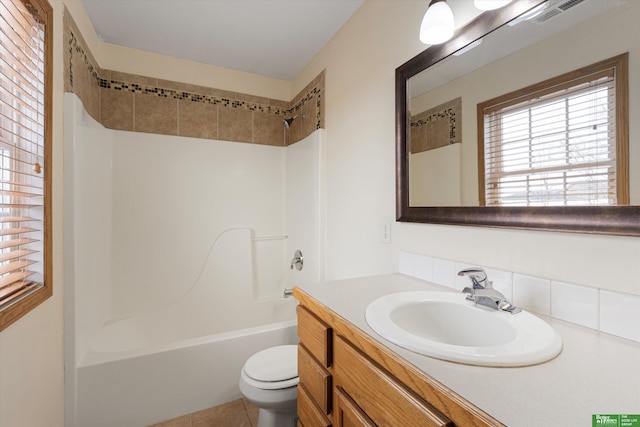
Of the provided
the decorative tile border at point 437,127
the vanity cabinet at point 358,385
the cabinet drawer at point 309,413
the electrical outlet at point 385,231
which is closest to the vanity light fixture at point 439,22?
the decorative tile border at point 437,127

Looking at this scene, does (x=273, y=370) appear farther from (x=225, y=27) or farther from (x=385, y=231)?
(x=225, y=27)

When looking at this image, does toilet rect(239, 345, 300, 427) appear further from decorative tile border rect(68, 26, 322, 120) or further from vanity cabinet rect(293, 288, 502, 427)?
decorative tile border rect(68, 26, 322, 120)

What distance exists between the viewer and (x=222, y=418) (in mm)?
1676

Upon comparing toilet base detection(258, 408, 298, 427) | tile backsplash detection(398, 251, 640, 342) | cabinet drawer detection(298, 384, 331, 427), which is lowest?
toilet base detection(258, 408, 298, 427)

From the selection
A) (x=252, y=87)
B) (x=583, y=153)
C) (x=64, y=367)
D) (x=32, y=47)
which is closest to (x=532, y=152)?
(x=583, y=153)

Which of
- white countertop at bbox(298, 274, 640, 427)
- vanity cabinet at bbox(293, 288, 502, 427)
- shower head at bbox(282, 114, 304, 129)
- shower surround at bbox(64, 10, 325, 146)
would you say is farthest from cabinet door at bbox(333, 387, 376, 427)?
shower head at bbox(282, 114, 304, 129)

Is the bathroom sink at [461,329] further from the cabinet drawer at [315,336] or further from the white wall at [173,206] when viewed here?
the white wall at [173,206]

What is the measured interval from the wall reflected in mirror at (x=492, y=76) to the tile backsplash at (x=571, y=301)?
0.79 ft

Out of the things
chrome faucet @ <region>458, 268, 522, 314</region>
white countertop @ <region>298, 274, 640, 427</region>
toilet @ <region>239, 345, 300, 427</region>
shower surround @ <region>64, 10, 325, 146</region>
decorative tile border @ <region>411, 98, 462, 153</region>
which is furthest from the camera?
shower surround @ <region>64, 10, 325, 146</region>

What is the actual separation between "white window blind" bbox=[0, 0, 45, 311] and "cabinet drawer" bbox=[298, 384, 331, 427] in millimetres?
1028

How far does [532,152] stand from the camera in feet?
2.88

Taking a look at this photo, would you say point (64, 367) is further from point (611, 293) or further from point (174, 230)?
point (611, 293)

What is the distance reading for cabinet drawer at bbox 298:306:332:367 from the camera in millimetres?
877

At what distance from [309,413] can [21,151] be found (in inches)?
56.8
